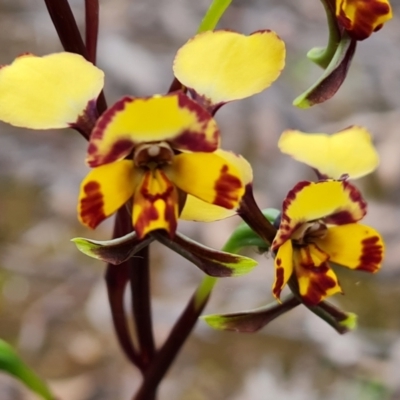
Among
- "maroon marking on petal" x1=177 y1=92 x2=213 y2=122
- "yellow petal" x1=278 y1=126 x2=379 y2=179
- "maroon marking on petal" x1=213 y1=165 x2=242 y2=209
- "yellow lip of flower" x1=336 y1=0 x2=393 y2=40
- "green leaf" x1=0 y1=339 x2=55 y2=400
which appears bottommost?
"green leaf" x1=0 y1=339 x2=55 y2=400

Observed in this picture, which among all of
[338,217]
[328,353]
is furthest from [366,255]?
[328,353]

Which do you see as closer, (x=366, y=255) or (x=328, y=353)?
(x=366, y=255)

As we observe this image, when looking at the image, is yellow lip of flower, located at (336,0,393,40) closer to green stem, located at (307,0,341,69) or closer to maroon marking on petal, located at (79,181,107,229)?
green stem, located at (307,0,341,69)

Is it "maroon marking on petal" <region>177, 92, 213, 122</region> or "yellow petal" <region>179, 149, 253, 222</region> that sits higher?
"maroon marking on petal" <region>177, 92, 213, 122</region>

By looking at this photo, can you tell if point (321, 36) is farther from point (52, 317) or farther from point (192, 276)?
point (52, 317)

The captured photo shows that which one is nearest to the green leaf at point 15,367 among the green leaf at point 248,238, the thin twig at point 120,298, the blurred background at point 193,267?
the thin twig at point 120,298

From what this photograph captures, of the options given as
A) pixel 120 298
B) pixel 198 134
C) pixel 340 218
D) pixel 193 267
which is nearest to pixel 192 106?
pixel 198 134

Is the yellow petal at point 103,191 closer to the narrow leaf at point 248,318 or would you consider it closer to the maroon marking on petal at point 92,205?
the maroon marking on petal at point 92,205

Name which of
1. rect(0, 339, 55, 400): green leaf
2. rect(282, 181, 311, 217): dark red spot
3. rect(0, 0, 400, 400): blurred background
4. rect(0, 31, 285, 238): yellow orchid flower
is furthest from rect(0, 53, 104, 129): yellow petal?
rect(0, 0, 400, 400): blurred background
